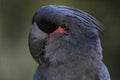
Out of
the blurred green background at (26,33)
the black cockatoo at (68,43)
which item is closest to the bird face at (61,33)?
the black cockatoo at (68,43)

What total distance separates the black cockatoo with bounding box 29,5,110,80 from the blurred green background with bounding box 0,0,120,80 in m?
3.05

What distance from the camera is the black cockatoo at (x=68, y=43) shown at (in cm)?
247

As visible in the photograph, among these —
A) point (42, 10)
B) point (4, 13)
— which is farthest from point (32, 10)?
point (42, 10)

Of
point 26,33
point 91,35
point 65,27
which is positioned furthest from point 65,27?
point 26,33

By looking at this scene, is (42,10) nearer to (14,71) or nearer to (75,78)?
(75,78)

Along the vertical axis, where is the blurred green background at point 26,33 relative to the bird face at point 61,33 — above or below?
below

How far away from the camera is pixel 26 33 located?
19.3 ft

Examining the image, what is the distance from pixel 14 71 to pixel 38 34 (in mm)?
3602

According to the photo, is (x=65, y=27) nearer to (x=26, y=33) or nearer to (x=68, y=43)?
(x=68, y=43)

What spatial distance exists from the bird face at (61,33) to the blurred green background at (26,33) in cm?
305

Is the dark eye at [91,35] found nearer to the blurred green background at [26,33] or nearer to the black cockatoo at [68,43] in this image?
the black cockatoo at [68,43]

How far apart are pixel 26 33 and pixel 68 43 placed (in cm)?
340

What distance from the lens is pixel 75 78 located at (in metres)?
2.48

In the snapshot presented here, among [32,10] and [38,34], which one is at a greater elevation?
[38,34]
